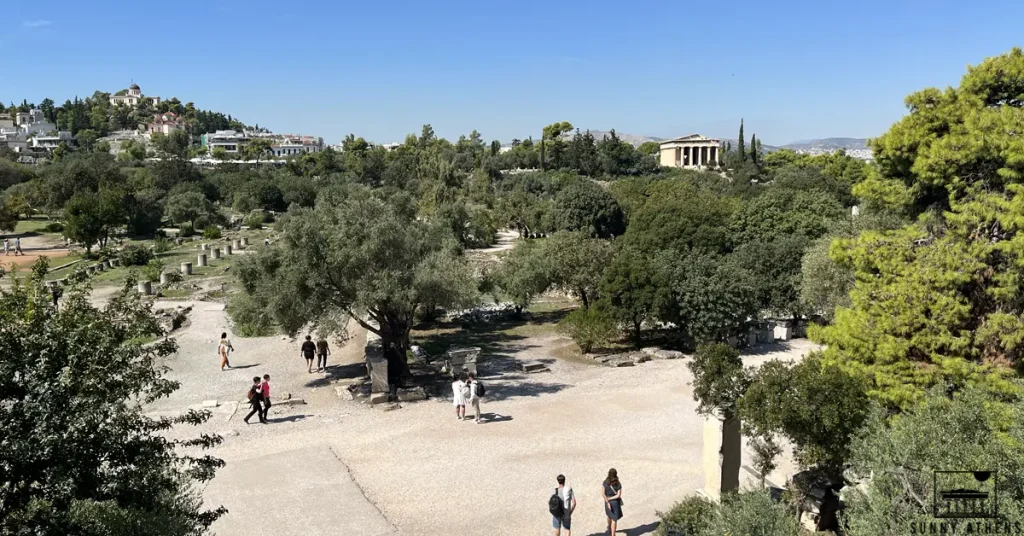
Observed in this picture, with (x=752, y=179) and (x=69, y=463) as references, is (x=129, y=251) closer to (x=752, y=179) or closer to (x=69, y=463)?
(x=69, y=463)

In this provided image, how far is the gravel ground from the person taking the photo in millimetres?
11203

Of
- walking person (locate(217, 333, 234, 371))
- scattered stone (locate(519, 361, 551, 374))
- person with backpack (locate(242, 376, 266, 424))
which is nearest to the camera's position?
person with backpack (locate(242, 376, 266, 424))

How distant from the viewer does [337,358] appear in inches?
837

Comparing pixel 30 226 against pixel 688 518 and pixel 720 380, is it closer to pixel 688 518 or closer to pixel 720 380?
pixel 720 380

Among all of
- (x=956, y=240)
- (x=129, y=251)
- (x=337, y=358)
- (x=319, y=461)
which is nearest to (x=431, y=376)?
(x=337, y=358)

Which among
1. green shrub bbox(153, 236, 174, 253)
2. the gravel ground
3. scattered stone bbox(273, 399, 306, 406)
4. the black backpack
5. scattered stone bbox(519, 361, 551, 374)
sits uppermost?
green shrub bbox(153, 236, 174, 253)

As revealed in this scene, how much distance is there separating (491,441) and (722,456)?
5117mm

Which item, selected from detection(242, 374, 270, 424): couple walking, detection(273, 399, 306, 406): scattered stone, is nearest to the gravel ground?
detection(273, 399, 306, 406): scattered stone

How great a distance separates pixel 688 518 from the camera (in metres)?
9.46

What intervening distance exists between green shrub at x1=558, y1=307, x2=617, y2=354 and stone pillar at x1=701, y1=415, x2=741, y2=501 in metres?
Answer: 9.95

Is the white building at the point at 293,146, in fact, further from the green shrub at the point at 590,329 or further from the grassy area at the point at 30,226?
the green shrub at the point at 590,329

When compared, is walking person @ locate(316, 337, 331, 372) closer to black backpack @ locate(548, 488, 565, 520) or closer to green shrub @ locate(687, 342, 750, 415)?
black backpack @ locate(548, 488, 565, 520)

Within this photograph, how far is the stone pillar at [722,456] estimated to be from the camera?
1054 centimetres

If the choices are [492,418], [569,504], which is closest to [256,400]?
[492,418]
